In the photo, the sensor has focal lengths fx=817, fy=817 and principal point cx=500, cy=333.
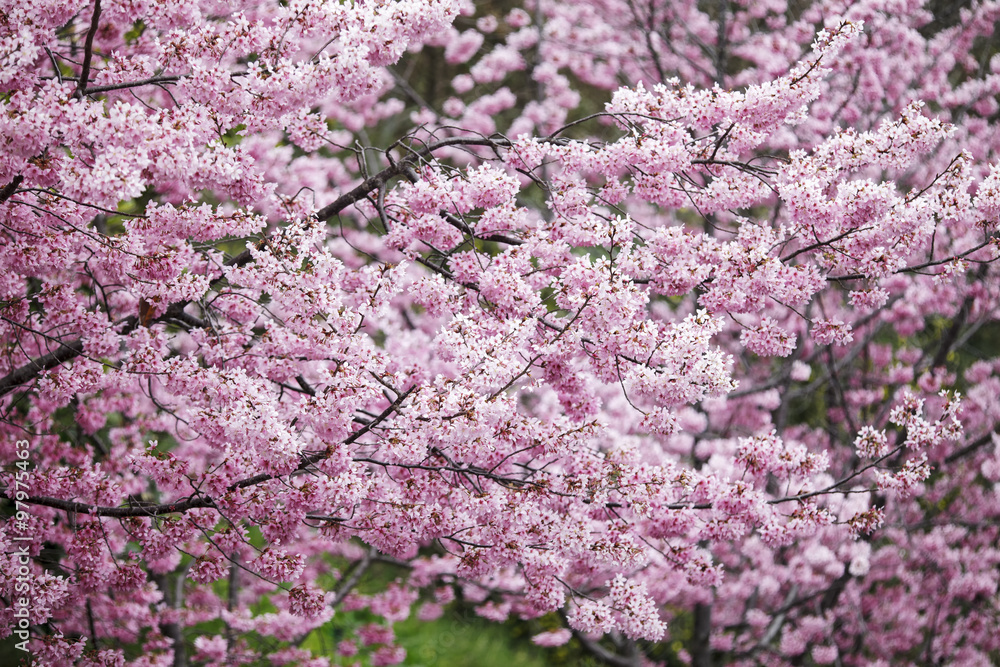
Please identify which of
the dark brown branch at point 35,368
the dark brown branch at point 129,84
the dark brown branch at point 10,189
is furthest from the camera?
the dark brown branch at point 35,368

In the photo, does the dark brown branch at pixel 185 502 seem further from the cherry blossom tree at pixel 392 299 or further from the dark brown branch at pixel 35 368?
the dark brown branch at pixel 35 368

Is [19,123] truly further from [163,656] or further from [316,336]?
[163,656]

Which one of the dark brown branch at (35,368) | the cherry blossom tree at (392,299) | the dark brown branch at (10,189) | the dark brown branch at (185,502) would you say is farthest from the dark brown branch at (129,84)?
the dark brown branch at (185,502)

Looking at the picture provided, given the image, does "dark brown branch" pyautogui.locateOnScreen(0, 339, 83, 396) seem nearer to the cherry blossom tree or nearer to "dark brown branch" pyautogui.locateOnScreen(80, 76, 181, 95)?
the cherry blossom tree

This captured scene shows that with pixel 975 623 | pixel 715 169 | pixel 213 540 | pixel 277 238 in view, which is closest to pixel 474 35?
pixel 715 169

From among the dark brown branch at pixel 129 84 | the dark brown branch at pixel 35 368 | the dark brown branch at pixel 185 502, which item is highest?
the dark brown branch at pixel 129 84

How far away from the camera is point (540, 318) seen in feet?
12.8

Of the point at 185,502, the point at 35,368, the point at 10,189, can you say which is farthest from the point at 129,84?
the point at 185,502

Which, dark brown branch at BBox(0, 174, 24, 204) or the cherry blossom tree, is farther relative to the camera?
the cherry blossom tree

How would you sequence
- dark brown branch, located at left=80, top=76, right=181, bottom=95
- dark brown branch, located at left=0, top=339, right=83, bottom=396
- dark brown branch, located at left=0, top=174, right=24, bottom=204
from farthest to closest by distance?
dark brown branch, located at left=0, top=339, right=83, bottom=396
dark brown branch, located at left=80, top=76, right=181, bottom=95
dark brown branch, located at left=0, top=174, right=24, bottom=204

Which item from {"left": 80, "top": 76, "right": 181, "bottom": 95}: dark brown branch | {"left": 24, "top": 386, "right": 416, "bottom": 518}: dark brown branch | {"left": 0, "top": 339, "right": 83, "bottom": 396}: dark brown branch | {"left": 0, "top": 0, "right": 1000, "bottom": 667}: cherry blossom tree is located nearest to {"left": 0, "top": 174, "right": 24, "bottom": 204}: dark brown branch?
{"left": 0, "top": 0, "right": 1000, "bottom": 667}: cherry blossom tree

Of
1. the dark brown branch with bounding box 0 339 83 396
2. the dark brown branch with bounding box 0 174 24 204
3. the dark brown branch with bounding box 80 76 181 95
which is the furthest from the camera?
the dark brown branch with bounding box 0 339 83 396

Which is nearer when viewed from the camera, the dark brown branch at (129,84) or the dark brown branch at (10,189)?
the dark brown branch at (10,189)

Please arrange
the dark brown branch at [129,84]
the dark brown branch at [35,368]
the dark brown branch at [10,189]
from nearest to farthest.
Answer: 1. the dark brown branch at [10,189]
2. the dark brown branch at [129,84]
3. the dark brown branch at [35,368]
